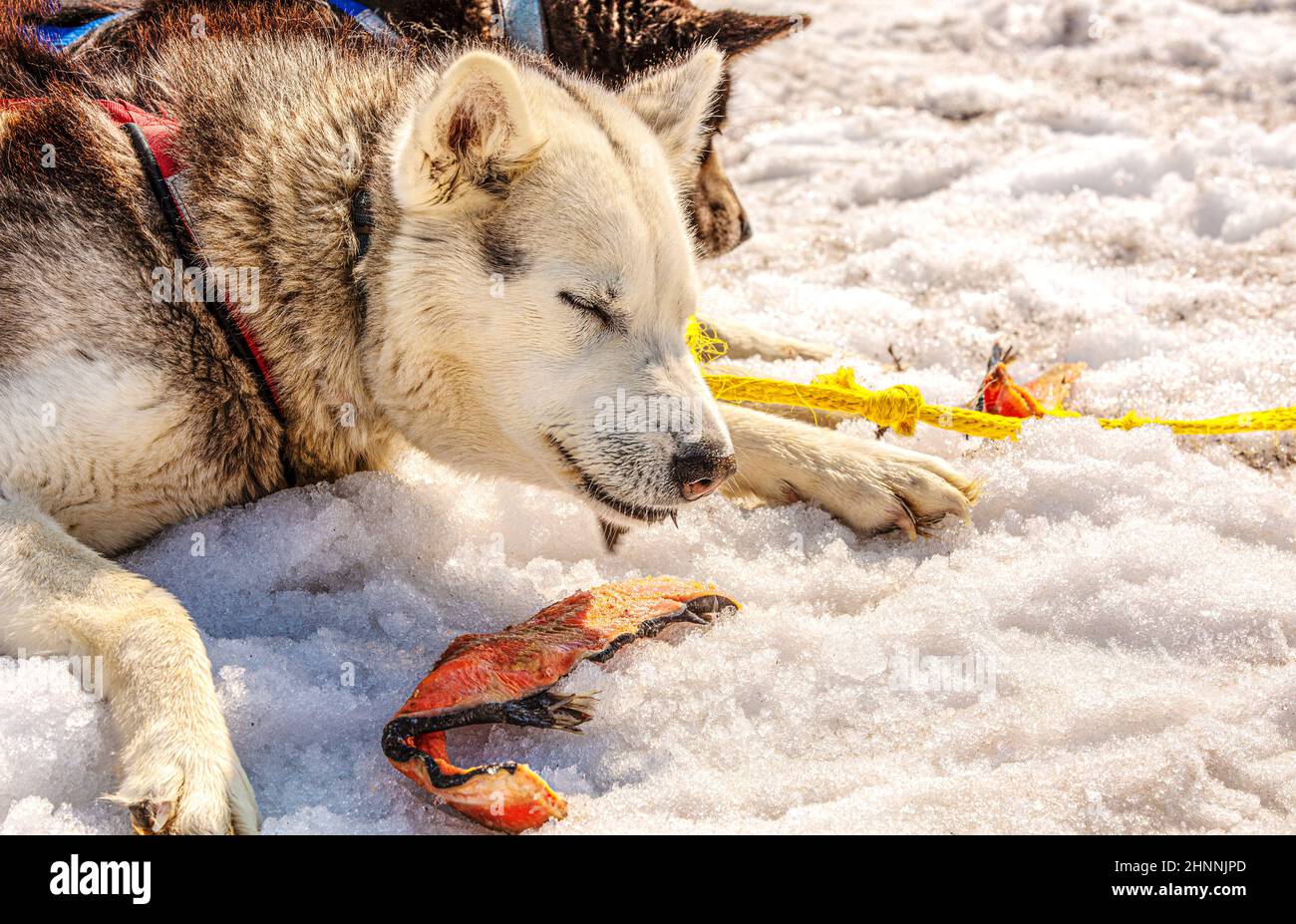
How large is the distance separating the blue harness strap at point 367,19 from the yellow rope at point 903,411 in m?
1.31

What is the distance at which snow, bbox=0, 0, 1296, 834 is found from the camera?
2248 mm

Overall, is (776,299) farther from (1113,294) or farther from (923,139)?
(923,139)

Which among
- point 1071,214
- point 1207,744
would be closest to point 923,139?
point 1071,214

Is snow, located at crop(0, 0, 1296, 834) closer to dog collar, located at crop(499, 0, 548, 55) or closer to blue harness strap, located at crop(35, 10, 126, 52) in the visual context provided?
dog collar, located at crop(499, 0, 548, 55)

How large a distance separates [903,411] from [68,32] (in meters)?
2.86

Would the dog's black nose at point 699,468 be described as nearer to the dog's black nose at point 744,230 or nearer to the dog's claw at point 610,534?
the dog's claw at point 610,534

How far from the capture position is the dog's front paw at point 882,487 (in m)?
3.22

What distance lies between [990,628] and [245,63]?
2.41m

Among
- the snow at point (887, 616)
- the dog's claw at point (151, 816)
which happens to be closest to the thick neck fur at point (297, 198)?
the snow at point (887, 616)

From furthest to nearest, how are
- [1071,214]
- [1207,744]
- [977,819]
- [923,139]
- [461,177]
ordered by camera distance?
[923,139], [1071,214], [461,177], [1207,744], [977,819]

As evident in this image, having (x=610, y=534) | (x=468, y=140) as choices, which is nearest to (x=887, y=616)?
(x=610, y=534)

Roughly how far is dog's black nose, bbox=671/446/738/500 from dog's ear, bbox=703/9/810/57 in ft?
8.22

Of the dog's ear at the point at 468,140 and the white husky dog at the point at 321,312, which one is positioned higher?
the dog's ear at the point at 468,140

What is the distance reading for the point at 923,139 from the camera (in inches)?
271
